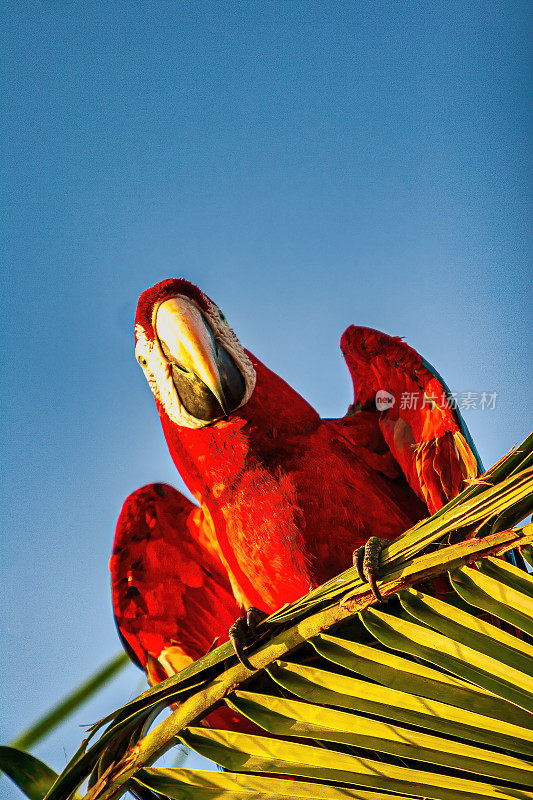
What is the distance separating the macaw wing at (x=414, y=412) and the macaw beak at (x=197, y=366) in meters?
0.27

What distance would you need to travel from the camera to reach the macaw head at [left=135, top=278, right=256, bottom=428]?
Answer: 53.1 inches

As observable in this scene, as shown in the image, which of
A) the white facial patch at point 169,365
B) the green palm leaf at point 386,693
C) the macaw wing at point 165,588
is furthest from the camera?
the macaw wing at point 165,588

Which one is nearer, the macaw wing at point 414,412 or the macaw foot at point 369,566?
the macaw foot at point 369,566

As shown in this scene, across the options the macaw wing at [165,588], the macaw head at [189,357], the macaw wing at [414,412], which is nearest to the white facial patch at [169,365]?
the macaw head at [189,357]

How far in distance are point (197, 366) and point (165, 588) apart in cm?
59

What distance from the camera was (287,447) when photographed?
134 centimetres

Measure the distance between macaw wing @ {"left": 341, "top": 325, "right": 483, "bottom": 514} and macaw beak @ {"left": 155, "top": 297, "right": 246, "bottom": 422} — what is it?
10.6 inches

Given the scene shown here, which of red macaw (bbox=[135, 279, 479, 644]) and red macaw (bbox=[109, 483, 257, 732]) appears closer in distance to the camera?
red macaw (bbox=[135, 279, 479, 644])

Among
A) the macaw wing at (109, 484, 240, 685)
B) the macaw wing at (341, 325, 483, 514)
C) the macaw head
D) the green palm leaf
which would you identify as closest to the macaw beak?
the macaw head

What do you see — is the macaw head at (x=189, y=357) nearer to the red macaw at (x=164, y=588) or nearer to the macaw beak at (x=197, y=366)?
the macaw beak at (x=197, y=366)

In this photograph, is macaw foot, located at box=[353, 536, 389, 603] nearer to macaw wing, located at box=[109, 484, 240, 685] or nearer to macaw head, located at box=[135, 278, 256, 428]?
macaw head, located at box=[135, 278, 256, 428]

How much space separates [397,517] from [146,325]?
2.15 feet

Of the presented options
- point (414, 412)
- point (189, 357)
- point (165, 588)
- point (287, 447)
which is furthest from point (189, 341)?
point (165, 588)

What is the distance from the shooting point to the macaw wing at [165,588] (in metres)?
Answer: 1.59
